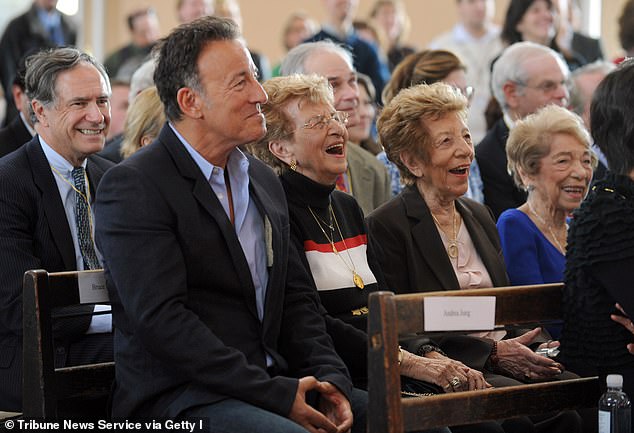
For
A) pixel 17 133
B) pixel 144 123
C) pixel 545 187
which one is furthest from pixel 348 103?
pixel 17 133

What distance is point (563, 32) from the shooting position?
7.89 m

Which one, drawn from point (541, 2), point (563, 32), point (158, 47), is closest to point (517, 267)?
point (158, 47)

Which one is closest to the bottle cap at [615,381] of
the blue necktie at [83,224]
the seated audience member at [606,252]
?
the seated audience member at [606,252]

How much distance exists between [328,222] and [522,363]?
2.49 ft

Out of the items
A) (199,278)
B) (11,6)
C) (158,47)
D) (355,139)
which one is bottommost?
(199,278)

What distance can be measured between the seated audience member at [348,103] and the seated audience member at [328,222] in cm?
91

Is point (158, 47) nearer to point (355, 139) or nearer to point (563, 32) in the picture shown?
point (355, 139)

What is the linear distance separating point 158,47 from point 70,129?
0.91m

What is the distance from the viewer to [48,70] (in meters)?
3.71

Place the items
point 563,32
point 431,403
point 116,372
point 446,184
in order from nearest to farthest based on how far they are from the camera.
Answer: point 431,403 < point 116,372 < point 446,184 < point 563,32

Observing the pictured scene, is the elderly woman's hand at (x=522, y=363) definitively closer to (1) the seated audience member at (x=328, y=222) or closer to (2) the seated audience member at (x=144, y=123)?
(1) the seated audience member at (x=328, y=222)

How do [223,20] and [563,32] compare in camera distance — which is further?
[563,32]

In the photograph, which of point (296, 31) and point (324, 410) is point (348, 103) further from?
point (296, 31)

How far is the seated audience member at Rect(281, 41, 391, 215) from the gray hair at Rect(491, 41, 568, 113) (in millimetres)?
900
